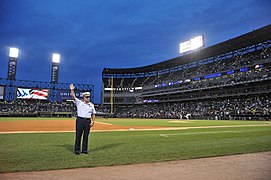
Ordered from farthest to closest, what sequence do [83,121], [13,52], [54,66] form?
[54,66], [13,52], [83,121]

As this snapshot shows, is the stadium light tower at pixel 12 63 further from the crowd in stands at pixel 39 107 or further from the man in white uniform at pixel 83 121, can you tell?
the man in white uniform at pixel 83 121

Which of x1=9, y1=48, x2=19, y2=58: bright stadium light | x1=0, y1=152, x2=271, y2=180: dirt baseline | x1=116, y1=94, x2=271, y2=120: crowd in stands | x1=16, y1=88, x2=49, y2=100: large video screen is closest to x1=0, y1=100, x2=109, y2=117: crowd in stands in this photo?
x1=16, y1=88, x2=49, y2=100: large video screen

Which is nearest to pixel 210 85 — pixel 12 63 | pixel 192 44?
pixel 192 44

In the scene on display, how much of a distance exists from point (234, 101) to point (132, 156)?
4828cm

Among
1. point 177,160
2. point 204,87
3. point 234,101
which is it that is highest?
point 204,87

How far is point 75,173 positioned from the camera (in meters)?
4.19

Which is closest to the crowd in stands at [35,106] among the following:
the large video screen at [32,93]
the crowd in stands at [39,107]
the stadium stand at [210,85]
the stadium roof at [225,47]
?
the crowd in stands at [39,107]

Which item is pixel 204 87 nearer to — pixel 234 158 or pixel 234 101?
pixel 234 101

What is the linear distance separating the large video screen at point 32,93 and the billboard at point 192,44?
4526 cm

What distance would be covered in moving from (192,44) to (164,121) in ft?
108

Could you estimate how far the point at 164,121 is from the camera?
3347 centimetres

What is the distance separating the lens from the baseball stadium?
492 cm

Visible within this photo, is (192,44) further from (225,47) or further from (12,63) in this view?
(12,63)

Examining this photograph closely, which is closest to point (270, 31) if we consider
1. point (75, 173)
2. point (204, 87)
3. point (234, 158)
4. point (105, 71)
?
point (204, 87)
